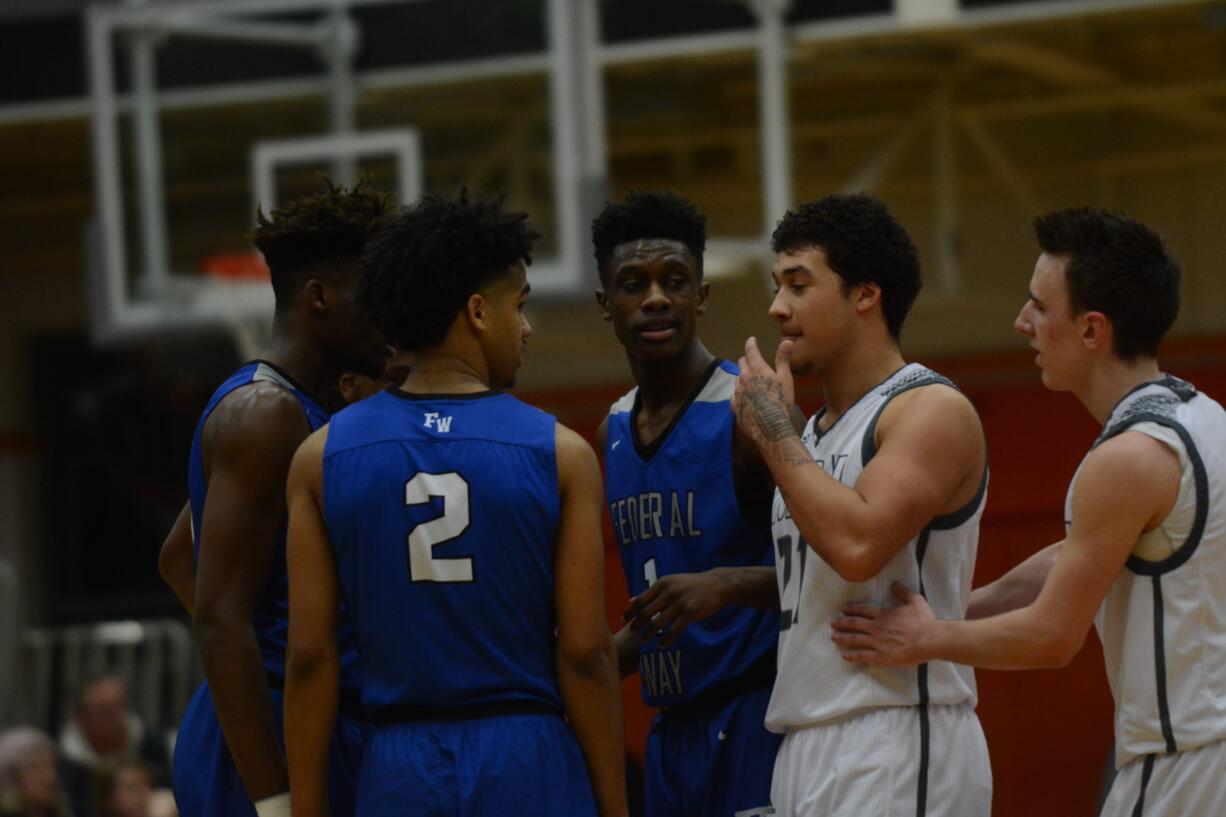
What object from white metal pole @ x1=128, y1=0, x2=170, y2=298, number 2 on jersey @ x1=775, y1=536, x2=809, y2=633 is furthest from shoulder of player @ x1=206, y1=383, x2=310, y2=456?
white metal pole @ x1=128, y1=0, x2=170, y2=298

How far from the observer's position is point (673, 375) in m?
4.86

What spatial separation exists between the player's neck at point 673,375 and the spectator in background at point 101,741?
231 inches

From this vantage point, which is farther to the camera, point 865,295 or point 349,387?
point 349,387

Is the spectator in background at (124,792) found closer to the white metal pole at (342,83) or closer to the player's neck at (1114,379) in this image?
Result: the white metal pole at (342,83)

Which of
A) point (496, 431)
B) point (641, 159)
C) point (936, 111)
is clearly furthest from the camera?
point (641, 159)

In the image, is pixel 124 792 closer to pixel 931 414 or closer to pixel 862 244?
pixel 862 244

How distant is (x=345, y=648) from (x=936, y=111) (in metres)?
9.17

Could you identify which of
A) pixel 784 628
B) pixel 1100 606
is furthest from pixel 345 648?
pixel 1100 606

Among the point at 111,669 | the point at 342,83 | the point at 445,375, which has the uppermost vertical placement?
the point at 342,83

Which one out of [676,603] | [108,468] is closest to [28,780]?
[676,603]

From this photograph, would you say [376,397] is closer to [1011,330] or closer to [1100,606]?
[1100,606]

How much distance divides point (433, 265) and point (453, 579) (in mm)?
661

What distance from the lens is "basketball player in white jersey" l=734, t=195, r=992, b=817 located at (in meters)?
3.88

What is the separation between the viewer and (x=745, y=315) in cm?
1462
